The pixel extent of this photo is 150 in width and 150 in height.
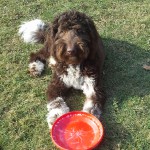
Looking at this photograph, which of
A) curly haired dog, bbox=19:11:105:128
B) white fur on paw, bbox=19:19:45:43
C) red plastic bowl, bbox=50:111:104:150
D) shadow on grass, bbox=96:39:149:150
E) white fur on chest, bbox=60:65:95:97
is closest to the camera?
red plastic bowl, bbox=50:111:104:150

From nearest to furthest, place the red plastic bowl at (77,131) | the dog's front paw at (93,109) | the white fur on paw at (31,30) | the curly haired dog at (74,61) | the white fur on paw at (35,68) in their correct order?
1. the red plastic bowl at (77,131)
2. the curly haired dog at (74,61)
3. the dog's front paw at (93,109)
4. the white fur on paw at (35,68)
5. the white fur on paw at (31,30)

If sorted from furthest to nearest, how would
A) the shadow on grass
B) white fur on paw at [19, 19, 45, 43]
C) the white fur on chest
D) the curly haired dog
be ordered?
white fur on paw at [19, 19, 45, 43], the white fur on chest, the curly haired dog, the shadow on grass

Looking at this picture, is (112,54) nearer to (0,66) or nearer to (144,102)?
(144,102)

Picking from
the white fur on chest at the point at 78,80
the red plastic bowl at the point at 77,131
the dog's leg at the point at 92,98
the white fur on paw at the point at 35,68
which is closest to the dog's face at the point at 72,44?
the white fur on chest at the point at 78,80

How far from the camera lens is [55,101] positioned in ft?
19.0

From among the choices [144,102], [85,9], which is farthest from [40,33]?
[144,102]

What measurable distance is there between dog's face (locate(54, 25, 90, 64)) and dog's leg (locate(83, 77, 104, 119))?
0.46 meters

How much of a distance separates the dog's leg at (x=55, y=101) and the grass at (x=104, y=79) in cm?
14

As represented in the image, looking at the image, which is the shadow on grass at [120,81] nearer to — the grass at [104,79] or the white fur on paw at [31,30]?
the grass at [104,79]

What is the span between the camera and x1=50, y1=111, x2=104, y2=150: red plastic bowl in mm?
5066

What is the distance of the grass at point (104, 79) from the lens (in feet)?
17.8

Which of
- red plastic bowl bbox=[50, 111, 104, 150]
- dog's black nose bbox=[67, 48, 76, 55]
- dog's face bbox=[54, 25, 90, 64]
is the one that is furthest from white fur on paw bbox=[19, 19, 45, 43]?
red plastic bowl bbox=[50, 111, 104, 150]

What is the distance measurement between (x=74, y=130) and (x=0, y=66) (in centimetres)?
210

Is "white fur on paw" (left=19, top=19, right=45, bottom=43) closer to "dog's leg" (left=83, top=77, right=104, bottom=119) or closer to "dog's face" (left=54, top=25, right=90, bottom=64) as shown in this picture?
"dog's face" (left=54, top=25, right=90, bottom=64)
